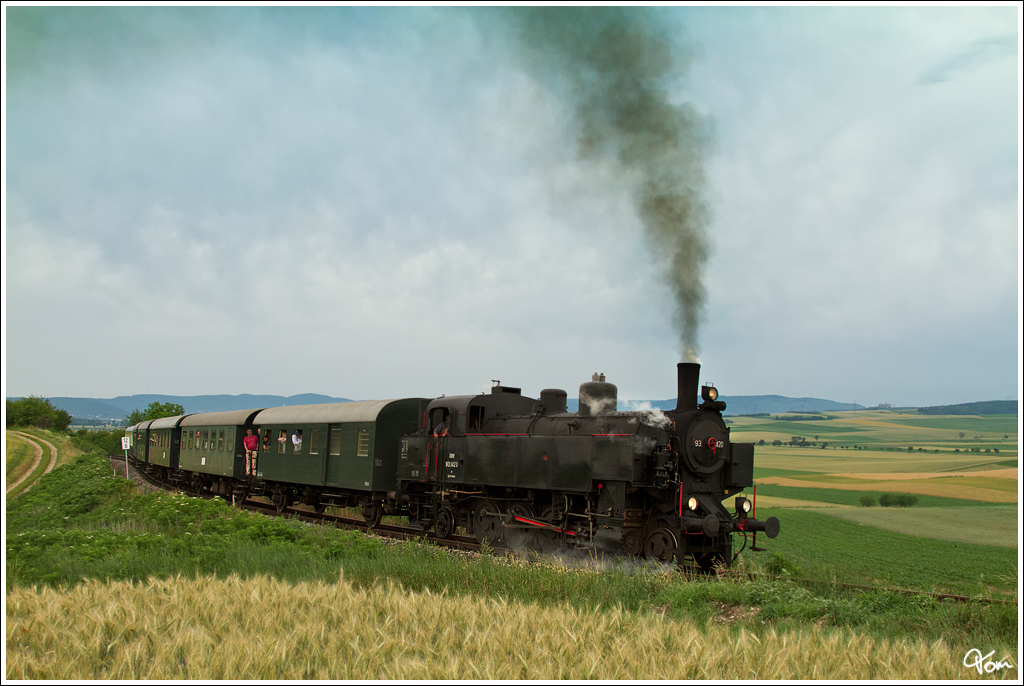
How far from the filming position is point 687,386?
12078 mm

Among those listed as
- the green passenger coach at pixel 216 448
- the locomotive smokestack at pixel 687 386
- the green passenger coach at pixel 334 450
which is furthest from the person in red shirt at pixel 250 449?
the locomotive smokestack at pixel 687 386

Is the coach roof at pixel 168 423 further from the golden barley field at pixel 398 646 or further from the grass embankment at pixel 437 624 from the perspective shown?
the golden barley field at pixel 398 646

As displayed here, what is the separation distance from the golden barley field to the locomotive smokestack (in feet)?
23.0

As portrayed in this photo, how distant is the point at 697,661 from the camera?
4.01m

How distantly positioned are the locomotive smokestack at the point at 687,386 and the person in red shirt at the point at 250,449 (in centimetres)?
1616

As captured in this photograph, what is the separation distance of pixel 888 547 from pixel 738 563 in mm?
5562

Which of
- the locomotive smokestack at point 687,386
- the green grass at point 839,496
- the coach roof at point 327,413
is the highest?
the locomotive smokestack at point 687,386

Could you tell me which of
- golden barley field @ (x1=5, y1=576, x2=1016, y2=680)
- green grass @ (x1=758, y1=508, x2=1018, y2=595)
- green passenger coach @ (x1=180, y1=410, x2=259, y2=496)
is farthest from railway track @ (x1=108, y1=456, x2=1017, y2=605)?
golden barley field @ (x1=5, y1=576, x2=1016, y2=680)

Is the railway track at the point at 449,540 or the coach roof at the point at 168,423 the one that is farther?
the coach roof at the point at 168,423

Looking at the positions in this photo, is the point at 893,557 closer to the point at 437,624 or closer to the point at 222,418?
the point at 437,624

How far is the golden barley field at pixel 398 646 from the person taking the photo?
394cm

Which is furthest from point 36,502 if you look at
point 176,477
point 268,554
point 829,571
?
point 829,571

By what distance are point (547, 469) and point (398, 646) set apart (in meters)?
8.20

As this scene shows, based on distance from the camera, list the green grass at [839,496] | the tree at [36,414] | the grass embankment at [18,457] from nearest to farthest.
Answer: the green grass at [839,496]
the grass embankment at [18,457]
the tree at [36,414]
